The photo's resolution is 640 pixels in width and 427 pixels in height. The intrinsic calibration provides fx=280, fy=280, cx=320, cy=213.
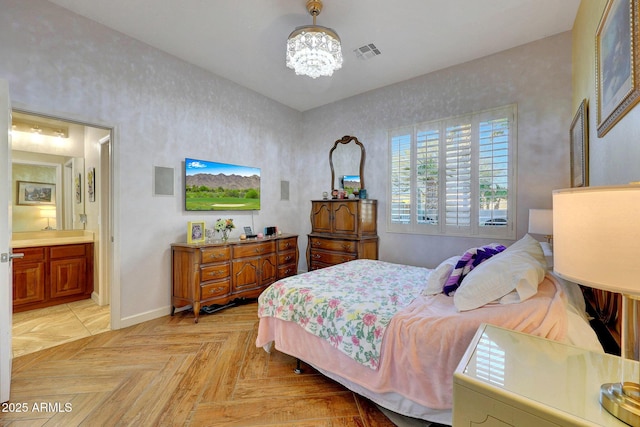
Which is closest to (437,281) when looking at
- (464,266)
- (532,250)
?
(464,266)

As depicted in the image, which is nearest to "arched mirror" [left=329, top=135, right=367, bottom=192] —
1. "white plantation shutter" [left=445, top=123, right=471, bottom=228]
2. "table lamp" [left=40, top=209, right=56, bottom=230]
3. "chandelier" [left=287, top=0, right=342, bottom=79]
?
"white plantation shutter" [left=445, top=123, right=471, bottom=228]

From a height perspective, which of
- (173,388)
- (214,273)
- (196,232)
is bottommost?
(173,388)

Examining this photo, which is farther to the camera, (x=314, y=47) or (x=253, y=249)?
(x=253, y=249)

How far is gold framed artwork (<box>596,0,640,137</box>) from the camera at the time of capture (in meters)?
1.22

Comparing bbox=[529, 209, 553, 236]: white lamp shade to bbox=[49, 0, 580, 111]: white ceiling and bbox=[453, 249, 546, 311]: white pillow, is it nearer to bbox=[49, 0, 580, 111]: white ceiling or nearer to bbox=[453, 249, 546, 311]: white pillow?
bbox=[453, 249, 546, 311]: white pillow

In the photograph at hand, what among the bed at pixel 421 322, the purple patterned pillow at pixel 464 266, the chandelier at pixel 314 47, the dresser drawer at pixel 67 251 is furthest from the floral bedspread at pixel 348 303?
the dresser drawer at pixel 67 251

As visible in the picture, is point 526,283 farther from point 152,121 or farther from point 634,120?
point 152,121

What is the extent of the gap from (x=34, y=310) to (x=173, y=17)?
3813 millimetres

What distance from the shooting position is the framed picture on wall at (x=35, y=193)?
154 inches

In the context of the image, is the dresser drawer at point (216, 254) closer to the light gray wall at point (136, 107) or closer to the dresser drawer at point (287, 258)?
the light gray wall at point (136, 107)

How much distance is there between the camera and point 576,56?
104 inches

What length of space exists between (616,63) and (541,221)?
5.03 ft

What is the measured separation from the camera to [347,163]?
4.54 m

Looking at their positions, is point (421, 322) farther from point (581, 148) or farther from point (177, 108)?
point (177, 108)
